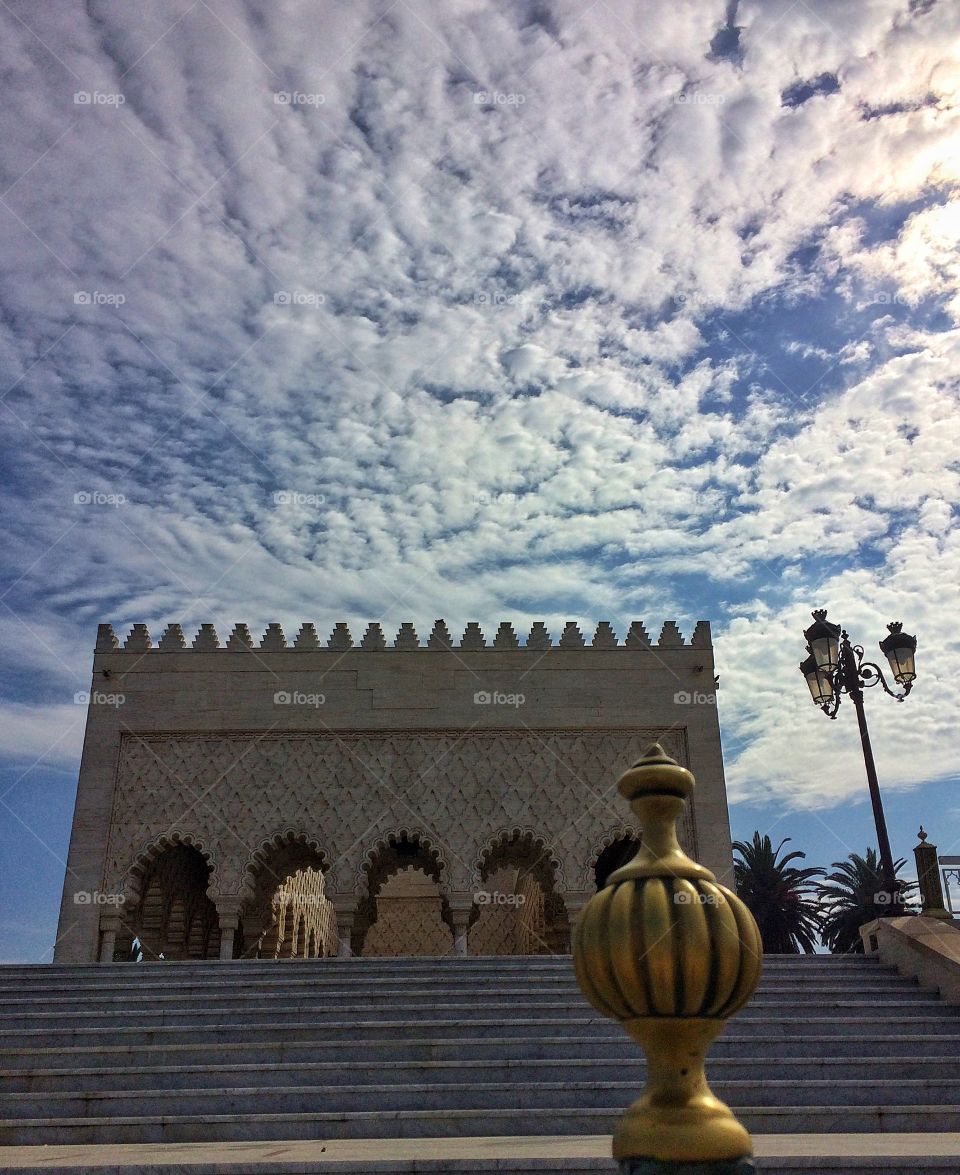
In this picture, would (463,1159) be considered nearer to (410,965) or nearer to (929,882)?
(410,965)

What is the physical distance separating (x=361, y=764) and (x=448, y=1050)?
891 centimetres

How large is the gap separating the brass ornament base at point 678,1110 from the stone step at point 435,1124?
11.1ft

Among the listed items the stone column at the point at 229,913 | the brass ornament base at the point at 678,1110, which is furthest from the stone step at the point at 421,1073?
the stone column at the point at 229,913

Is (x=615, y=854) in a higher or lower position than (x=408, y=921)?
higher

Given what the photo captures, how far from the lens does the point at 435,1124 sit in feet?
15.1

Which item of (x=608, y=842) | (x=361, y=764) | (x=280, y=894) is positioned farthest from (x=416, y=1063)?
(x=280, y=894)

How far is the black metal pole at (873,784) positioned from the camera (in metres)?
8.54

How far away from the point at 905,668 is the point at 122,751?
10.9 meters

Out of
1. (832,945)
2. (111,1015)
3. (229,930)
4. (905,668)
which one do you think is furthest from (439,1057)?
(832,945)

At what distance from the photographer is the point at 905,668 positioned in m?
8.59

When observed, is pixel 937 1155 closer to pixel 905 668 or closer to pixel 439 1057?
pixel 439 1057

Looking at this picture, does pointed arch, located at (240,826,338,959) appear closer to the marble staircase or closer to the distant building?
the distant building

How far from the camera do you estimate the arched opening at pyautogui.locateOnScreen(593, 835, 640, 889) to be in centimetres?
1435

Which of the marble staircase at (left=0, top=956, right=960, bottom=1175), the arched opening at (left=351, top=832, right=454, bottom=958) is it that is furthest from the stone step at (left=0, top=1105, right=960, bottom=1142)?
the arched opening at (left=351, top=832, right=454, bottom=958)
